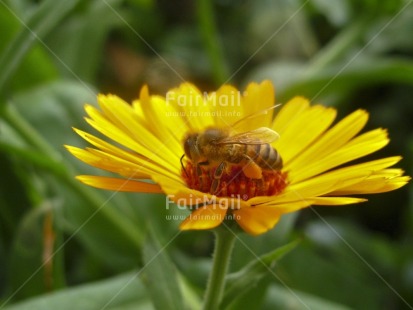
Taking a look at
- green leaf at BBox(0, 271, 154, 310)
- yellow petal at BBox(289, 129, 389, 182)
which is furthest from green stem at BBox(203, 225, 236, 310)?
green leaf at BBox(0, 271, 154, 310)

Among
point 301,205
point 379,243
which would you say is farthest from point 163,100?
point 379,243

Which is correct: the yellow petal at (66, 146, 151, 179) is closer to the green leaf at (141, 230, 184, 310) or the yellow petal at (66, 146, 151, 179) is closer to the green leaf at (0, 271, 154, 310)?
the green leaf at (141, 230, 184, 310)

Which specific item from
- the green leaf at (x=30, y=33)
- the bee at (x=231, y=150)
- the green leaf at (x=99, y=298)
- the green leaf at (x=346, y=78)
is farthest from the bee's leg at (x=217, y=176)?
the green leaf at (x=346, y=78)

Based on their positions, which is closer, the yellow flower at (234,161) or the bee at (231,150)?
the yellow flower at (234,161)

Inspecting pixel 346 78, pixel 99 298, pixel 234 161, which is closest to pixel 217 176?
pixel 234 161

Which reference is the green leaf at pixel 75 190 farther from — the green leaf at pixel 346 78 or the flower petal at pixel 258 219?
the flower petal at pixel 258 219

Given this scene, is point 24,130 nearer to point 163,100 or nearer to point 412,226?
point 163,100

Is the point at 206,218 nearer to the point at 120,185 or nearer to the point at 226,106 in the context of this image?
the point at 120,185
